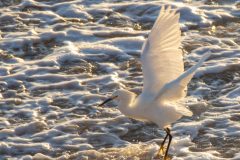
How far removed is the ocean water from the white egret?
1.15ft

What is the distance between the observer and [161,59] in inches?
235

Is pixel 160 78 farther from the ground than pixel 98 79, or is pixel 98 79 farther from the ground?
pixel 98 79

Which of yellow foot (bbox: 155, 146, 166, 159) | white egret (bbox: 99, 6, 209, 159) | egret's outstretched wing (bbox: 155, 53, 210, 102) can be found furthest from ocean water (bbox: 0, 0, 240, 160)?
egret's outstretched wing (bbox: 155, 53, 210, 102)

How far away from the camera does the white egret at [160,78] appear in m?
5.79

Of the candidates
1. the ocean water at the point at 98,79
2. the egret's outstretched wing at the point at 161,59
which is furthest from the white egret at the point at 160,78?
the ocean water at the point at 98,79

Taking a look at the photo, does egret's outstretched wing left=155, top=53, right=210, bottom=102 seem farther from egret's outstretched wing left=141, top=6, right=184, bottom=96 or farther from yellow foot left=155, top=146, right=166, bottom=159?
yellow foot left=155, top=146, right=166, bottom=159

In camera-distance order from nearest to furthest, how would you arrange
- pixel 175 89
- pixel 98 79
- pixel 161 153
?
pixel 175 89 → pixel 161 153 → pixel 98 79

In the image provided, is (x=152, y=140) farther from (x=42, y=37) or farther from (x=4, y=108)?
(x=42, y=37)

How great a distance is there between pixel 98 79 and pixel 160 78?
1372mm

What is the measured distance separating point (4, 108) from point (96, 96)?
2.96ft

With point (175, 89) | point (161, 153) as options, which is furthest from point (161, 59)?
point (161, 153)

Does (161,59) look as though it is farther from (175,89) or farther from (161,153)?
(161,153)

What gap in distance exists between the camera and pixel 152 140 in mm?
6148

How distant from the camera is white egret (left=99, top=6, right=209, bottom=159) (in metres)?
5.79
